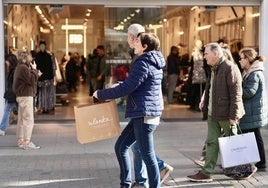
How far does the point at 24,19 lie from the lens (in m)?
18.3

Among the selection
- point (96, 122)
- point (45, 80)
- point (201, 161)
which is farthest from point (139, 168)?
point (45, 80)

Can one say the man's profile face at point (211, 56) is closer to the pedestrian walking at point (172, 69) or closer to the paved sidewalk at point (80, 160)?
the paved sidewalk at point (80, 160)

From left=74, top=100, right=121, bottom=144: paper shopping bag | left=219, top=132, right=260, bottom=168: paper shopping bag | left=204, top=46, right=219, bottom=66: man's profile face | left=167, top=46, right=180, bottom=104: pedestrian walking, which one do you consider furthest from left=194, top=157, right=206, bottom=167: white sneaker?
left=167, top=46, right=180, bottom=104: pedestrian walking

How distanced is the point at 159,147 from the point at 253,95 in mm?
2869

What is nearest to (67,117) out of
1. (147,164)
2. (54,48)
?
(147,164)

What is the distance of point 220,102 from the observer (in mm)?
7398

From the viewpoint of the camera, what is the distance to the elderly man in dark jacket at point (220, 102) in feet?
24.1

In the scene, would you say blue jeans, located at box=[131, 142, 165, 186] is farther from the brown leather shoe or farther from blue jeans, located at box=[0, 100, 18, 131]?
blue jeans, located at box=[0, 100, 18, 131]

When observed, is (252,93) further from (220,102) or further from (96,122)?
(96,122)

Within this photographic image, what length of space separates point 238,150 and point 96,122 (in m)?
1.97

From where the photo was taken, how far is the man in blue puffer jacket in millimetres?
6242

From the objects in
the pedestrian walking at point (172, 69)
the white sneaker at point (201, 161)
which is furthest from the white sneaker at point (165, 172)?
the pedestrian walking at point (172, 69)

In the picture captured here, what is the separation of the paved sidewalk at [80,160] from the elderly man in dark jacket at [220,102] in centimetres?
34

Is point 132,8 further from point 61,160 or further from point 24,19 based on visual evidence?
point 24,19
